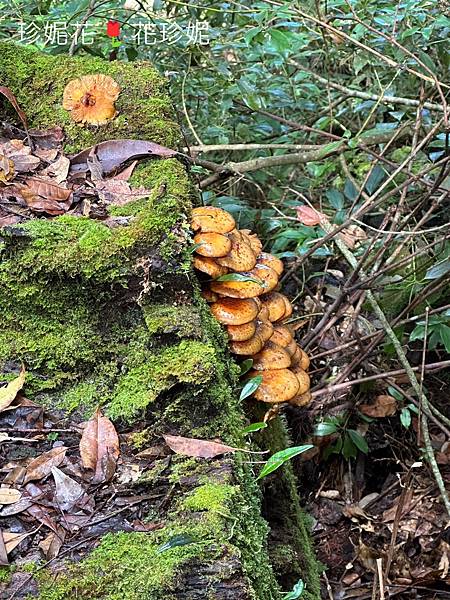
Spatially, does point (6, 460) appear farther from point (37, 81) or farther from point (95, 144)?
point (37, 81)

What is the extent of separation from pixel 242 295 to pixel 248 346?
9.0 inches

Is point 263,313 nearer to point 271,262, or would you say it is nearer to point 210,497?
point 271,262

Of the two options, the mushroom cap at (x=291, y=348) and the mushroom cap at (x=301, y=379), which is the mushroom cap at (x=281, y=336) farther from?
the mushroom cap at (x=301, y=379)

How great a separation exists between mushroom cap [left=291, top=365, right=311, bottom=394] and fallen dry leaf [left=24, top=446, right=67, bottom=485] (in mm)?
1064

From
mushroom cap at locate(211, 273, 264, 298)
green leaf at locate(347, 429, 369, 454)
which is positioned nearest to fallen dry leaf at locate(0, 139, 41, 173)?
mushroom cap at locate(211, 273, 264, 298)

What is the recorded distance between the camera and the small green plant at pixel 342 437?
12.0 feet

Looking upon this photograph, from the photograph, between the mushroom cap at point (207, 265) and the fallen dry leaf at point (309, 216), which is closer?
the mushroom cap at point (207, 265)

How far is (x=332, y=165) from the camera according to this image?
3.85m

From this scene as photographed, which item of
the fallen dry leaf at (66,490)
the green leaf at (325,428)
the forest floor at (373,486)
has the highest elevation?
the fallen dry leaf at (66,490)

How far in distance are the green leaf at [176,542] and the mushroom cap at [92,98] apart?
2.00 metres

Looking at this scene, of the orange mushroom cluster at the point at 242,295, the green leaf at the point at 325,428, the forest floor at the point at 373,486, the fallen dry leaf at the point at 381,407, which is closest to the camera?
the orange mushroom cluster at the point at 242,295

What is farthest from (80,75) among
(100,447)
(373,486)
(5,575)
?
(373,486)

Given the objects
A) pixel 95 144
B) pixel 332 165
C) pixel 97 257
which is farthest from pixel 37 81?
pixel 332 165

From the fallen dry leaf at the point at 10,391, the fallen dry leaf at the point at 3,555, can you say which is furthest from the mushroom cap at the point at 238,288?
the fallen dry leaf at the point at 3,555
